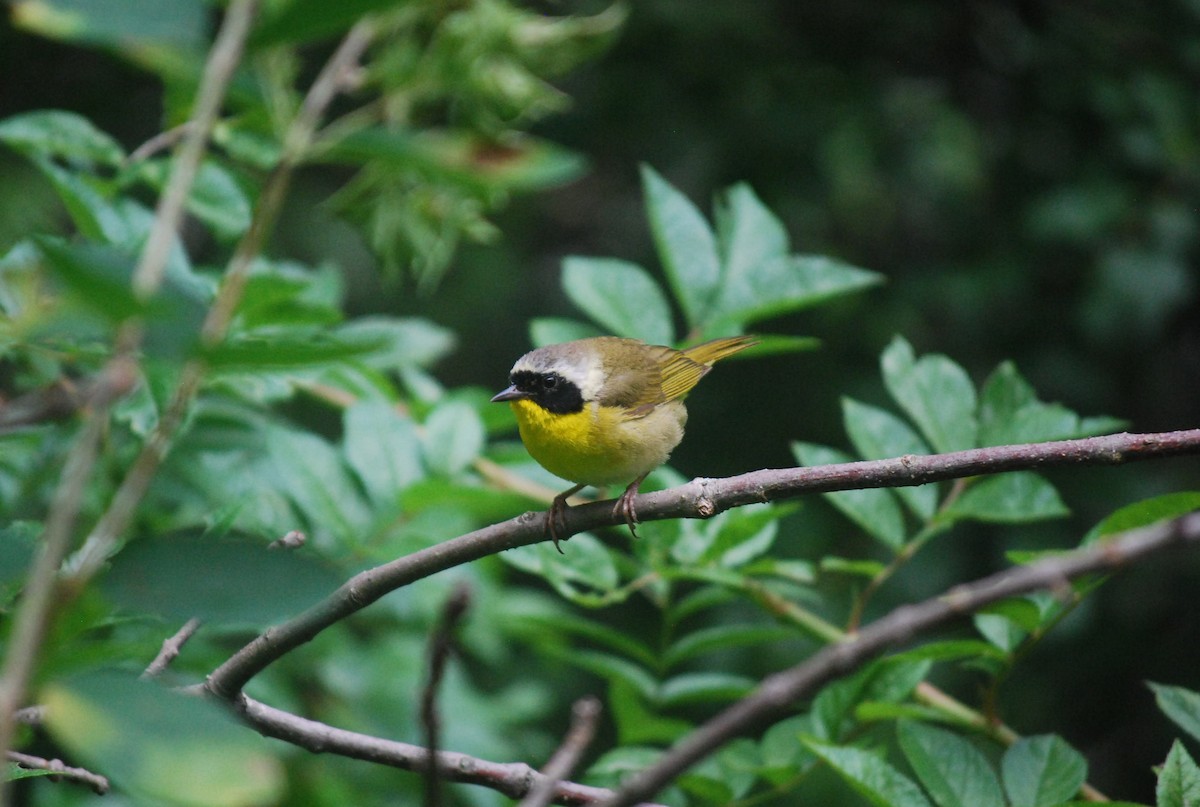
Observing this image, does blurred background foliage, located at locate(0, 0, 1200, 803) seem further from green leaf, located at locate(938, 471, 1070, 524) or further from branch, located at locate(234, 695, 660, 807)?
branch, located at locate(234, 695, 660, 807)

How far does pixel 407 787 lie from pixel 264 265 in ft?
4.05

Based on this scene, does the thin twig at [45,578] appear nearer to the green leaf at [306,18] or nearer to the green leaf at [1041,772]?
the green leaf at [306,18]

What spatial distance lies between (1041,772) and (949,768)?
0.13m

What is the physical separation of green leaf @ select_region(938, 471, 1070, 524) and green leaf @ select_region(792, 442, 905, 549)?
3.3 inches

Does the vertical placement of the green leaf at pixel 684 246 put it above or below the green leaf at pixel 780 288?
above

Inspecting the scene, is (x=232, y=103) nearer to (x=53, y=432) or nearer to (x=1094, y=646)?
(x=53, y=432)

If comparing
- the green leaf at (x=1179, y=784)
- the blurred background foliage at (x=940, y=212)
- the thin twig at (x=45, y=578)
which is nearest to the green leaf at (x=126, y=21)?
the thin twig at (x=45, y=578)

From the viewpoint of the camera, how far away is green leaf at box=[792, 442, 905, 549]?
1.91m

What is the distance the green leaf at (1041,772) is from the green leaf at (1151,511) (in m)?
0.30

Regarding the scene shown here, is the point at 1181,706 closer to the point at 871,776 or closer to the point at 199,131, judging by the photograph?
the point at 871,776

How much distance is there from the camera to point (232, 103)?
3.18 feet

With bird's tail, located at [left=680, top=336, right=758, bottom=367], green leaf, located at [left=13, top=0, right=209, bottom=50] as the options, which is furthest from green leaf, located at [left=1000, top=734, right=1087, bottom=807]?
green leaf, located at [left=13, top=0, right=209, bottom=50]

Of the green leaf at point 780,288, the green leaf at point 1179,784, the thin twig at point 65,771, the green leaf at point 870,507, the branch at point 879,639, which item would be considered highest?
the green leaf at point 780,288

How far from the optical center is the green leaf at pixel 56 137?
1.96 meters
